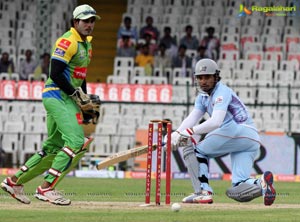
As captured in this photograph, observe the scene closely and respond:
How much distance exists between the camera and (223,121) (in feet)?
44.3

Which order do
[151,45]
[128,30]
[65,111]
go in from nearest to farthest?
1. [65,111]
2. [151,45]
3. [128,30]

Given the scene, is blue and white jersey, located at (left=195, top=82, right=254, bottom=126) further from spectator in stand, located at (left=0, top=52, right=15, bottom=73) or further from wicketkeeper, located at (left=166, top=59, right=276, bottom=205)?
spectator in stand, located at (left=0, top=52, right=15, bottom=73)

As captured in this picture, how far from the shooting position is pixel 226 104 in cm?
1317

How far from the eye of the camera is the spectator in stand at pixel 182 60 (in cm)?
2844

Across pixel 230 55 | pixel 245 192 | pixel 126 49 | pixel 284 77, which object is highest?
pixel 126 49

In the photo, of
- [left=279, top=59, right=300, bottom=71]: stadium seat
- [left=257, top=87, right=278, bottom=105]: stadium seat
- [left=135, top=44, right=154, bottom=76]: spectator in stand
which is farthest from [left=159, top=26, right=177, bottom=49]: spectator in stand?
[left=257, top=87, right=278, bottom=105]: stadium seat

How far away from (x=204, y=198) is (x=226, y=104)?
124 centimetres

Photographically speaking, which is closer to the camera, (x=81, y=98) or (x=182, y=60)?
(x=81, y=98)

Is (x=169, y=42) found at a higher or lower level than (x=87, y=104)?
higher

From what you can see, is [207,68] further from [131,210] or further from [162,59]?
[162,59]

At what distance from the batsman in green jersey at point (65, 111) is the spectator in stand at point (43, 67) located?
Result: 14.5 meters

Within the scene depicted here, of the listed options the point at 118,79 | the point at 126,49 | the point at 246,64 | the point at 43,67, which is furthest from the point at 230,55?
the point at 43,67

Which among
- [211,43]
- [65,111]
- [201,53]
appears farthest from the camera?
[211,43]

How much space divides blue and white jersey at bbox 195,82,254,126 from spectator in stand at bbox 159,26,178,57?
50.0 feet
